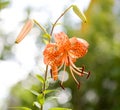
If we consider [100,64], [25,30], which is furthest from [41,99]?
[100,64]

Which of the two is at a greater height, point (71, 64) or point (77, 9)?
point (77, 9)

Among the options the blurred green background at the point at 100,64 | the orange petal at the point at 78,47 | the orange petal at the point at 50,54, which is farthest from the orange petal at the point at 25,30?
the blurred green background at the point at 100,64

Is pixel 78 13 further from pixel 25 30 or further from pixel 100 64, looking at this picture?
pixel 100 64

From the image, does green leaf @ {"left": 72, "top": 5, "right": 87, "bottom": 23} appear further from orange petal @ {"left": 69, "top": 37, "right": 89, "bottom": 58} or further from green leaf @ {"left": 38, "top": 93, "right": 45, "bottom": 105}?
green leaf @ {"left": 38, "top": 93, "right": 45, "bottom": 105}

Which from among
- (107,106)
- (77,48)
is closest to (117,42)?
(107,106)

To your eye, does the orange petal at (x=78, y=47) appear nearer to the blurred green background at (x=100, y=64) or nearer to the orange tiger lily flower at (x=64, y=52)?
the orange tiger lily flower at (x=64, y=52)

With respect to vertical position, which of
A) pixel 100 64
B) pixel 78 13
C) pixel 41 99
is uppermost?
pixel 78 13

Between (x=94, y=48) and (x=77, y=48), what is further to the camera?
(x=94, y=48)

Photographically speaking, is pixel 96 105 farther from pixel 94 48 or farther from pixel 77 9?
pixel 77 9

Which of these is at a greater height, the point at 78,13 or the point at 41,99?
the point at 78,13
